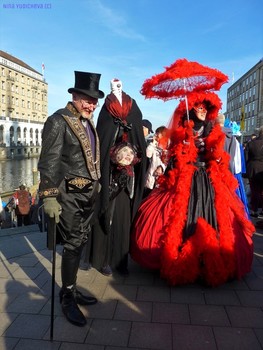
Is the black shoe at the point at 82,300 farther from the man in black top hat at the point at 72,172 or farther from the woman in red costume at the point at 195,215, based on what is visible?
the woman in red costume at the point at 195,215

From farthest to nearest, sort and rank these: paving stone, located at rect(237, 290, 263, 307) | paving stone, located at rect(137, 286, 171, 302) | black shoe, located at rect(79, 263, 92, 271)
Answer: black shoe, located at rect(79, 263, 92, 271) < paving stone, located at rect(137, 286, 171, 302) < paving stone, located at rect(237, 290, 263, 307)

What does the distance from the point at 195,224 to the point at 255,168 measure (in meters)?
3.49

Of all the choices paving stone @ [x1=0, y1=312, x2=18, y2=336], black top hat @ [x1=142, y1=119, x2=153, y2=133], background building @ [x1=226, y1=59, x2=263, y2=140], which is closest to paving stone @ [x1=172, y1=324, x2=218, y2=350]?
paving stone @ [x1=0, y1=312, x2=18, y2=336]

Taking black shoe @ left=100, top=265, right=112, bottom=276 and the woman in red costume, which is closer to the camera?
the woman in red costume

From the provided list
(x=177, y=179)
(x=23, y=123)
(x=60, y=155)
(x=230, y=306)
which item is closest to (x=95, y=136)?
(x=60, y=155)

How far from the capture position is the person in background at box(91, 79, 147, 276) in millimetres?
3105

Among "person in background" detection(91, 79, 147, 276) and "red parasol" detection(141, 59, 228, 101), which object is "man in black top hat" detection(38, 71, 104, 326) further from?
"red parasol" detection(141, 59, 228, 101)

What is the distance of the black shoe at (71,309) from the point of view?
2.48m

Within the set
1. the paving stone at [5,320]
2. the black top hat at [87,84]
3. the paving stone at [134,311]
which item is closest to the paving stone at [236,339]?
the paving stone at [134,311]

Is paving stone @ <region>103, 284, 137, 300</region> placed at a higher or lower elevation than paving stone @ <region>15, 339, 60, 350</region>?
higher

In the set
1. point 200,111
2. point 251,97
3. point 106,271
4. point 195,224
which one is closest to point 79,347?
point 106,271

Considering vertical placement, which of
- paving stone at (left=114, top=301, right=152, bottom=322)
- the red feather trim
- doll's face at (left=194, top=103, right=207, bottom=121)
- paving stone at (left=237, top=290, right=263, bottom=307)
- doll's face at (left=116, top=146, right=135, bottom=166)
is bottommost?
paving stone at (left=114, top=301, right=152, bottom=322)

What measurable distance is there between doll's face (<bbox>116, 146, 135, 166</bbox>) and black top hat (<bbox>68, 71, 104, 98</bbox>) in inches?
27.7

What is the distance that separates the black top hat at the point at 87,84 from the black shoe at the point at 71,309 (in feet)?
5.42
